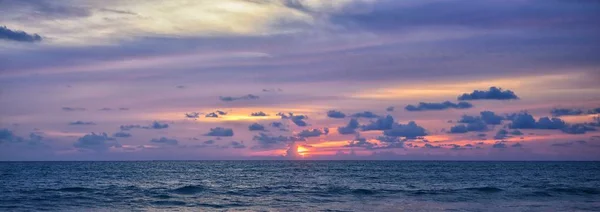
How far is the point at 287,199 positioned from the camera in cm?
5391

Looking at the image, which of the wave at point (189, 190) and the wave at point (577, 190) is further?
the wave at point (577, 190)

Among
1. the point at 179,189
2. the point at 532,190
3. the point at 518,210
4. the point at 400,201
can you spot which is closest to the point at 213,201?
the point at 179,189

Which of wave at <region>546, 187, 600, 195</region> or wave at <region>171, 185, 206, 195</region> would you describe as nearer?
wave at <region>171, 185, 206, 195</region>

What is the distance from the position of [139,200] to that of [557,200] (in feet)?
124

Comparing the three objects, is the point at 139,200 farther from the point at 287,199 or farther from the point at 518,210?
the point at 518,210

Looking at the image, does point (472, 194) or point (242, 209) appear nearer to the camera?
point (242, 209)

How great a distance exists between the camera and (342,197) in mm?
55500

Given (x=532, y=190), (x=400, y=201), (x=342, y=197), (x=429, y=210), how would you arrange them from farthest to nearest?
1. (x=532, y=190)
2. (x=342, y=197)
3. (x=400, y=201)
4. (x=429, y=210)

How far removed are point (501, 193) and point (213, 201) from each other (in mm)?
29584

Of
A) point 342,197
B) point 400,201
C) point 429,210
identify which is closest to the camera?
point 429,210

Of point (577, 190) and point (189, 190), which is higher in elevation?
point (189, 190)

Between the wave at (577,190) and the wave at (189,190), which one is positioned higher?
the wave at (189,190)

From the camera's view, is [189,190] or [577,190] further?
[577,190]

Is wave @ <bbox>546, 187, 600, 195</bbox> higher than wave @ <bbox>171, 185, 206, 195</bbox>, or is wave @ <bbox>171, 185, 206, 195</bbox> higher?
wave @ <bbox>171, 185, 206, 195</bbox>
